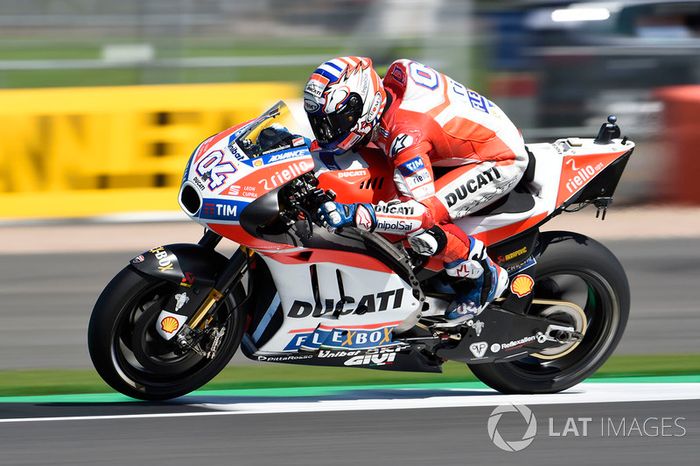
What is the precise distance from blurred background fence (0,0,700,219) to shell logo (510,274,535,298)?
16.8 ft

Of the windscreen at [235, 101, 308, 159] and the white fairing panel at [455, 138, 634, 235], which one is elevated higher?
the windscreen at [235, 101, 308, 159]

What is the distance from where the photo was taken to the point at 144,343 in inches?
214

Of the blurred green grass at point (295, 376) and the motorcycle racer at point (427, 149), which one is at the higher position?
the motorcycle racer at point (427, 149)

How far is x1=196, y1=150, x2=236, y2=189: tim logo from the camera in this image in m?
5.21

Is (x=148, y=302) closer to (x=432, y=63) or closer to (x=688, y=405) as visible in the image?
(x=688, y=405)

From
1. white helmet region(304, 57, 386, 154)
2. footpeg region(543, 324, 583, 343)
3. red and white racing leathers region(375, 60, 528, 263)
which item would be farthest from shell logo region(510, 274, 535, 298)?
white helmet region(304, 57, 386, 154)

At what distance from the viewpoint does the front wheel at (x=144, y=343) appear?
531 cm

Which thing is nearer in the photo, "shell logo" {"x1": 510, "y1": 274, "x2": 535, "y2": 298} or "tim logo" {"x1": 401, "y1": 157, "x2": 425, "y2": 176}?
"tim logo" {"x1": 401, "y1": 157, "x2": 425, "y2": 176}

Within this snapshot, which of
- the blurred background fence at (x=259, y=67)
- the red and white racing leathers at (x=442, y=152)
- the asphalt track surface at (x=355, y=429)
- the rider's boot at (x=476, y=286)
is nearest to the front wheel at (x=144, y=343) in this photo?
the asphalt track surface at (x=355, y=429)

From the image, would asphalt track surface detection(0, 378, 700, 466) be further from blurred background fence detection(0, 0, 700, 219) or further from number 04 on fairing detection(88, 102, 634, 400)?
blurred background fence detection(0, 0, 700, 219)

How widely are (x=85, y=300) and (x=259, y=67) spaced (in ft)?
14.2

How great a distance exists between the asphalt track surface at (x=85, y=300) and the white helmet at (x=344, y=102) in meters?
2.03

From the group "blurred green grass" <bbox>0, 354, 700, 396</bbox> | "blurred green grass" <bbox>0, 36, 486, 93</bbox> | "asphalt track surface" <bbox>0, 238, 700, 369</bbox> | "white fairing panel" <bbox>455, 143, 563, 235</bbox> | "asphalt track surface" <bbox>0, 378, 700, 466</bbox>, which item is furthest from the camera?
"blurred green grass" <bbox>0, 36, 486, 93</bbox>

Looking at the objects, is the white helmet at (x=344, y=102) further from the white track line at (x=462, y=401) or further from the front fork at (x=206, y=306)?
the white track line at (x=462, y=401)
